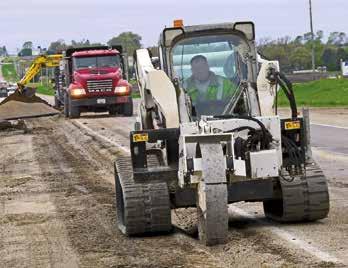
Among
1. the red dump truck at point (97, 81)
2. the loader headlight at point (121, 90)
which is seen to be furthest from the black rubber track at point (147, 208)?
the loader headlight at point (121, 90)

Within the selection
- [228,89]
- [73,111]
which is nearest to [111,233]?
[228,89]

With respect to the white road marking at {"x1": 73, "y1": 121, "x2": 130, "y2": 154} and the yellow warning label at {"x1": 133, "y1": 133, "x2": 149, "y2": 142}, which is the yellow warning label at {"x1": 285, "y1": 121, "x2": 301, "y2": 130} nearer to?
the yellow warning label at {"x1": 133, "y1": 133, "x2": 149, "y2": 142}

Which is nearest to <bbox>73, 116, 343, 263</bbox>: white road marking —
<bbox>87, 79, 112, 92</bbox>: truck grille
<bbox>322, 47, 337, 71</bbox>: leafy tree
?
<bbox>87, 79, 112, 92</bbox>: truck grille

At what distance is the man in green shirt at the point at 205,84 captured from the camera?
9.48m

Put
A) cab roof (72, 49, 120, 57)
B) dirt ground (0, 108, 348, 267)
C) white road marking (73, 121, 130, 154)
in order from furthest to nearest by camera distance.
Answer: cab roof (72, 49, 120, 57) → white road marking (73, 121, 130, 154) → dirt ground (0, 108, 348, 267)

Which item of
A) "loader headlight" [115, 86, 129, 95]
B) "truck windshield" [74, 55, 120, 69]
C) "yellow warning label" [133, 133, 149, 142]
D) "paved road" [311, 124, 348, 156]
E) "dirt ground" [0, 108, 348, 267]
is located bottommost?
"paved road" [311, 124, 348, 156]

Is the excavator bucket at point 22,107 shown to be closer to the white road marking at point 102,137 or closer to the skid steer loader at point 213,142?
the white road marking at point 102,137

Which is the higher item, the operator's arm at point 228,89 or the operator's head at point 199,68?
the operator's head at point 199,68

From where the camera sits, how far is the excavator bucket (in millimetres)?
30802

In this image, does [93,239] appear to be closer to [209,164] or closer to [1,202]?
[209,164]

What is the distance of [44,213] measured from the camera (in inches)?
442

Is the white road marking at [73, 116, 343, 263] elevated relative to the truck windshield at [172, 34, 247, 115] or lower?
lower

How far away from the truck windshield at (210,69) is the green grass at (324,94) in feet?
95.9

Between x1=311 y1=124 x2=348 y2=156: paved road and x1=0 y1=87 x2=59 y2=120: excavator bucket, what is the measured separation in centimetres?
1102
